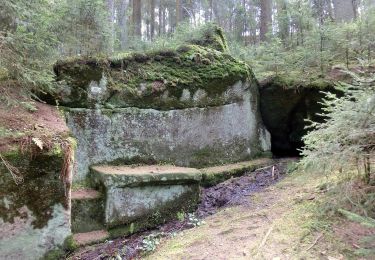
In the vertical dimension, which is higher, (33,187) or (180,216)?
(33,187)

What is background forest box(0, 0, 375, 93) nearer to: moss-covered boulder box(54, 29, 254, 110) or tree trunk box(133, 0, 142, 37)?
moss-covered boulder box(54, 29, 254, 110)

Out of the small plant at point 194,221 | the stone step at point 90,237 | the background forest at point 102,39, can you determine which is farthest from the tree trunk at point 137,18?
the stone step at point 90,237

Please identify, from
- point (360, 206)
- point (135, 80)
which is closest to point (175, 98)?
point (135, 80)

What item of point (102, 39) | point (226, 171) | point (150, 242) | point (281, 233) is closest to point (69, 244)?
point (150, 242)

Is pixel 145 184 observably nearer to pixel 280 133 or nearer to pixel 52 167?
pixel 52 167

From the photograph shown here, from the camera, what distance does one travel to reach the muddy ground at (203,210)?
15.7ft

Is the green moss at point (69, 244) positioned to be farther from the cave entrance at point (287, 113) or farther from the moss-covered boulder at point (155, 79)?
the cave entrance at point (287, 113)

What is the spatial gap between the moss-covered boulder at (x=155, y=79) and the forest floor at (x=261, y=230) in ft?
7.14

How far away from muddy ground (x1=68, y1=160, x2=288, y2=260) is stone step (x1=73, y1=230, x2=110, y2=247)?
0.30 ft

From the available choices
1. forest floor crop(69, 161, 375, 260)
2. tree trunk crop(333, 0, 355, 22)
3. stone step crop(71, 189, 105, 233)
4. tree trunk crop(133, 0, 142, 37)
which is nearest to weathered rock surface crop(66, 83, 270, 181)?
stone step crop(71, 189, 105, 233)

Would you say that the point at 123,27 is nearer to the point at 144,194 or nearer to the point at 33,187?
the point at 144,194

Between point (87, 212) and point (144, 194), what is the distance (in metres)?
0.95

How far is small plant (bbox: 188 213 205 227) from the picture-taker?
5.24 m

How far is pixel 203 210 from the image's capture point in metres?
5.95
